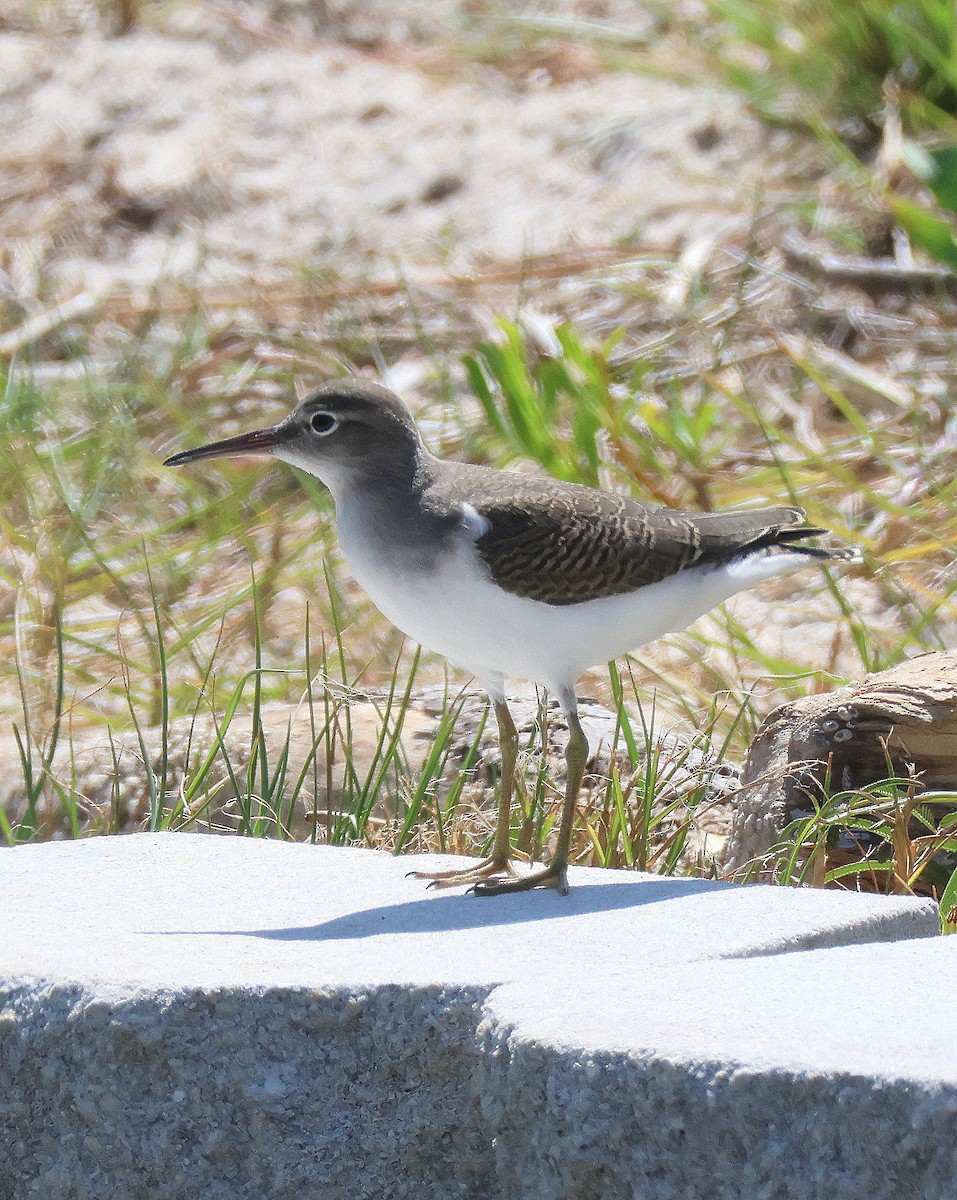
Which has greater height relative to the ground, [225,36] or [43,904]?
[225,36]

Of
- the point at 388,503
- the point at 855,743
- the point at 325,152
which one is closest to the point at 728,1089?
the point at 388,503

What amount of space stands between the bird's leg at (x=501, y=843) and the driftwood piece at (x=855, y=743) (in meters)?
0.53

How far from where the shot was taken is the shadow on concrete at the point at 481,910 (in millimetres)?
2977

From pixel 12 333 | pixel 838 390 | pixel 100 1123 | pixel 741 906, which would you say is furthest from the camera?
pixel 12 333

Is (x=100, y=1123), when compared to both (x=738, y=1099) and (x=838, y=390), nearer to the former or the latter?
(x=738, y=1099)

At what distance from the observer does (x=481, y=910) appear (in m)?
3.19

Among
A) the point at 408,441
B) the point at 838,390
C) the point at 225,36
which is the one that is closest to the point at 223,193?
the point at 225,36

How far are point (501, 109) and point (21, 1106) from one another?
7060 mm

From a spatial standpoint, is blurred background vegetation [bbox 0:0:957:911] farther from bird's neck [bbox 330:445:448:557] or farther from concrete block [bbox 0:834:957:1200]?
concrete block [bbox 0:834:957:1200]

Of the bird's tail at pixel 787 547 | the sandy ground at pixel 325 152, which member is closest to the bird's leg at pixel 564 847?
the bird's tail at pixel 787 547

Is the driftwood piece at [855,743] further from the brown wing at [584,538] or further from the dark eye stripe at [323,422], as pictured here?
the dark eye stripe at [323,422]

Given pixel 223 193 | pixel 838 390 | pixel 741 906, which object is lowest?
pixel 741 906

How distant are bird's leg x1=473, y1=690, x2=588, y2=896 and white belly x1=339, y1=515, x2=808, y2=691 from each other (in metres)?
0.10

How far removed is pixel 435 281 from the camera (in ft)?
25.2
